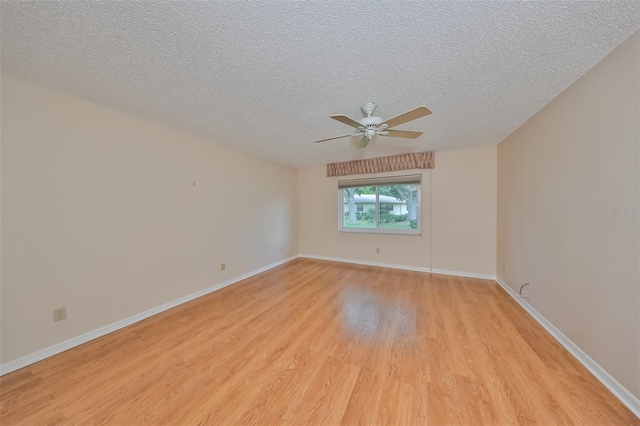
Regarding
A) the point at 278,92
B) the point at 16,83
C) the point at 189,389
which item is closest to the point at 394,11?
the point at 278,92

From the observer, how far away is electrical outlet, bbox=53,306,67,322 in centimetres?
184

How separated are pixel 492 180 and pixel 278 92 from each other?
3663mm

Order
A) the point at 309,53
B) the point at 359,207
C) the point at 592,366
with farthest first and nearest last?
1. the point at 359,207
2. the point at 592,366
3. the point at 309,53

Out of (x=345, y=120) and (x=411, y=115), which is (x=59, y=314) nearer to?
(x=345, y=120)

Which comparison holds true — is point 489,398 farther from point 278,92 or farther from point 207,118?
point 207,118

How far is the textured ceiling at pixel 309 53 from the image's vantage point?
113 centimetres

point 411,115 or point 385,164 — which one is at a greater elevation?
point 385,164

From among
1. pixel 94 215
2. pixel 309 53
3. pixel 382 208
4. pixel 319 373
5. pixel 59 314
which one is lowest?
pixel 319 373

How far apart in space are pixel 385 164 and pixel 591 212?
286 cm

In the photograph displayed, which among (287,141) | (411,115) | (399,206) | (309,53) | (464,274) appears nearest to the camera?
(309,53)

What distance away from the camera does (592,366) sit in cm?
155

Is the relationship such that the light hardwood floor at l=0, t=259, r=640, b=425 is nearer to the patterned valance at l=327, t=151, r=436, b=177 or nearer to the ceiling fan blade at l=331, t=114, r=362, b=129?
the ceiling fan blade at l=331, t=114, r=362, b=129

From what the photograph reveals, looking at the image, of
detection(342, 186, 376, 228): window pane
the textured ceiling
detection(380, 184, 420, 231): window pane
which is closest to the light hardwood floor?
detection(380, 184, 420, 231): window pane

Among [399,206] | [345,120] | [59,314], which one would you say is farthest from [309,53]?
[399,206]
